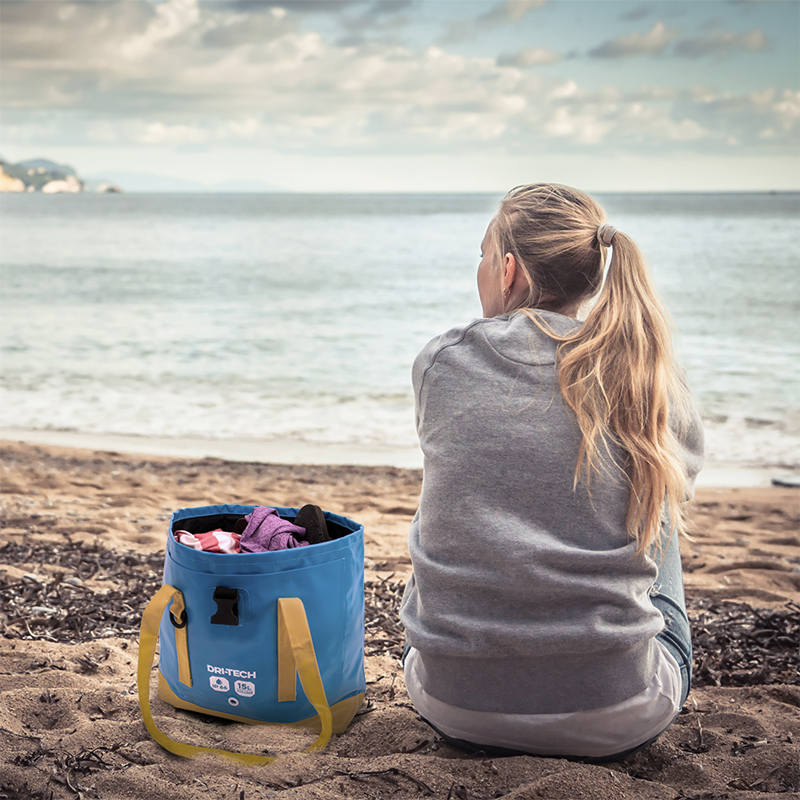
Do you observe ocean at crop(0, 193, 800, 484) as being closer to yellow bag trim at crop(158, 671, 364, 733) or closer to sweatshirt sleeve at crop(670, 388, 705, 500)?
yellow bag trim at crop(158, 671, 364, 733)

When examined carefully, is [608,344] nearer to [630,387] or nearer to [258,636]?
[630,387]

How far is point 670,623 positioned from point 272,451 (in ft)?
17.5

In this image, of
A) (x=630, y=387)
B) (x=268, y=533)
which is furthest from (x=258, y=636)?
(x=630, y=387)

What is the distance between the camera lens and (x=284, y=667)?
2062 millimetres

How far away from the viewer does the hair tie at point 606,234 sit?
1.80m

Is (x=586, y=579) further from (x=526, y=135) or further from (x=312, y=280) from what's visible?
(x=526, y=135)

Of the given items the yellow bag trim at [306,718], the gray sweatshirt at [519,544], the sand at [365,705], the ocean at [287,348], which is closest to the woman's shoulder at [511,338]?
the gray sweatshirt at [519,544]

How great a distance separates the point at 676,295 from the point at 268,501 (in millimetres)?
16421

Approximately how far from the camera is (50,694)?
2232mm

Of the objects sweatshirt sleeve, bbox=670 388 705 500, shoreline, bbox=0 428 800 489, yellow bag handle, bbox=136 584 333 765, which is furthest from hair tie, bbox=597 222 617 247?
shoreline, bbox=0 428 800 489

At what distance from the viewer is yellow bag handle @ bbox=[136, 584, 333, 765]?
1.98 metres

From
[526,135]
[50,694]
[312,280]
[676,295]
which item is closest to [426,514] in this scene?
[50,694]

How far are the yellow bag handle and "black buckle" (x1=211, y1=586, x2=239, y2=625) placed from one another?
11cm

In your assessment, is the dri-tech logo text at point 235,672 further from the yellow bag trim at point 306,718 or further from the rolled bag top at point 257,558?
the rolled bag top at point 257,558
